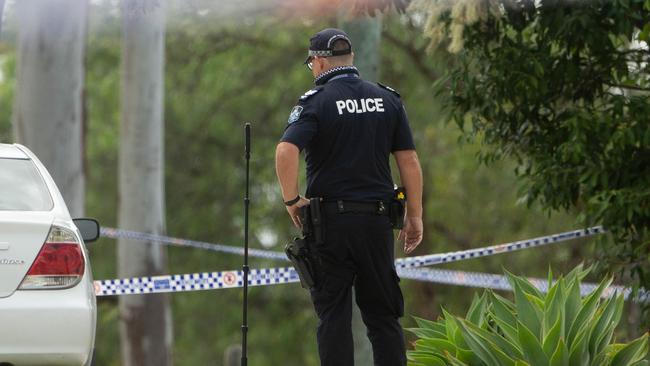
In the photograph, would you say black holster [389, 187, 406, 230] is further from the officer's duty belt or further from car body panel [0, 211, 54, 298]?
car body panel [0, 211, 54, 298]

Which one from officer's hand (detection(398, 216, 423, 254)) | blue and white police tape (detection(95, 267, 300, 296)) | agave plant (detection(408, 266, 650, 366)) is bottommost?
agave plant (detection(408, 266, 650, 366))

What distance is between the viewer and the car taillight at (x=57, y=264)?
782 centimetres

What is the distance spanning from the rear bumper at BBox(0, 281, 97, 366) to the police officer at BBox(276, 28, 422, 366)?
1.28 meters

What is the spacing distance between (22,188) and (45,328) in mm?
979

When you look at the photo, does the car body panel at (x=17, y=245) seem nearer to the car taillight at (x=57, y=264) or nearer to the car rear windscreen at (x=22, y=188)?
the car taillight at (x=57, y=264)

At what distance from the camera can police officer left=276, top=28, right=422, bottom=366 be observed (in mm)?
8422

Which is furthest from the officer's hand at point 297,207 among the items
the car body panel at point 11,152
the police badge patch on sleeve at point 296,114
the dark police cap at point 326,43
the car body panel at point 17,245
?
the car body panel at point 11,152

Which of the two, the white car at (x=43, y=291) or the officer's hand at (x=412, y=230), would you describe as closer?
the white car at (x=43, y=291)

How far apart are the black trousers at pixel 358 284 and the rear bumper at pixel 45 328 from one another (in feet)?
4.17

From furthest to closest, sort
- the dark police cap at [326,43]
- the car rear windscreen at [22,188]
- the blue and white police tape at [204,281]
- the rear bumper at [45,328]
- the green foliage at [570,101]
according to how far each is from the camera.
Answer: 1. the blue and white police tape at [204,281]
2. the green foliage at [570,101]
3. the dark police cap at [326,43]
4. the car rear windscreen at [22,188]
5. the rear bumper at [45,328]

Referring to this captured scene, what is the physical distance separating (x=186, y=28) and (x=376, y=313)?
75.1 feet

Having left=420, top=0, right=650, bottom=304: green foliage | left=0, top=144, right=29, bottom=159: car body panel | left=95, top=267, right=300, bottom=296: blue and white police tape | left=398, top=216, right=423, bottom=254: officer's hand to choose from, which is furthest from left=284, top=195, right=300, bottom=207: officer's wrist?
left=95, top=267, right=300, bottom=296: blue and white police tape

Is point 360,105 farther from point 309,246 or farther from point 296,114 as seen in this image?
point 309,246

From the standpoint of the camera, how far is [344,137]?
851cm
